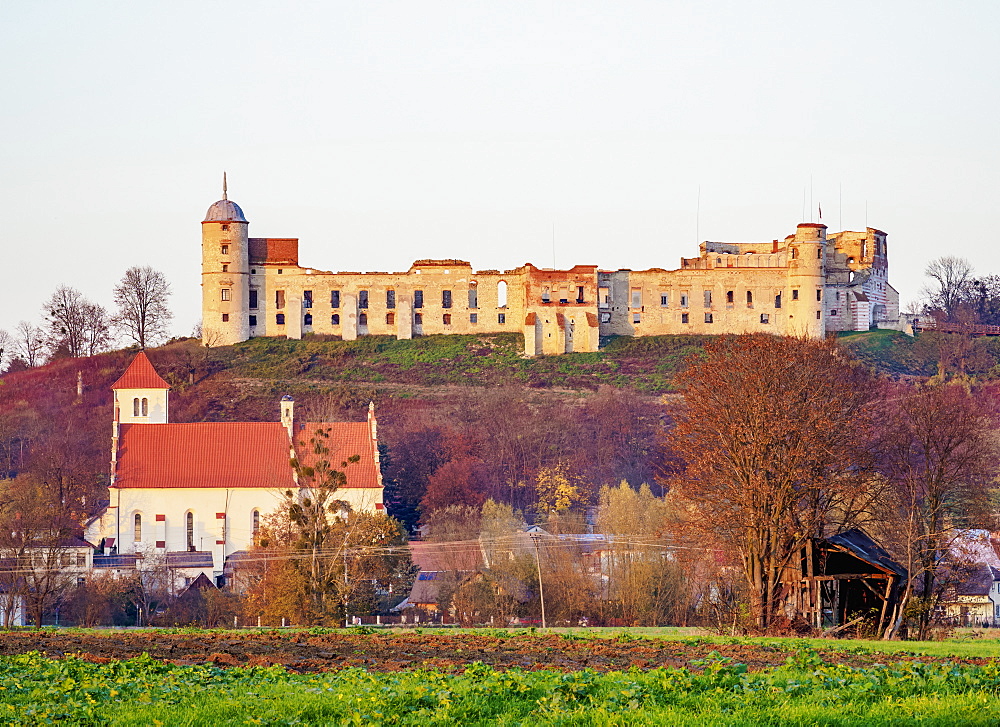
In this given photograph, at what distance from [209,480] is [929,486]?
1597 inches

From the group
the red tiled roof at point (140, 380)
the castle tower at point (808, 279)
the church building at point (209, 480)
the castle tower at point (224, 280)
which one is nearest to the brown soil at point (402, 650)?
the church building at point (209, 480)

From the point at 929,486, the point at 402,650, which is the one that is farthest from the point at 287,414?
the point at 402,650

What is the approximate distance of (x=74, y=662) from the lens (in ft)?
62.5

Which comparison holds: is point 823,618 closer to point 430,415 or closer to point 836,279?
point 430,415

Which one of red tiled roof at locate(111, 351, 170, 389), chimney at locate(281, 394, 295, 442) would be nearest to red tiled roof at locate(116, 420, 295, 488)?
chimney at locate(281, 394, 295, 442)

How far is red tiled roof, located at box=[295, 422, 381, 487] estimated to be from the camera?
224 feet

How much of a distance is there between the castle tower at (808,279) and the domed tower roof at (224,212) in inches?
1519

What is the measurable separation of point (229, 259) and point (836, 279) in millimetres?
42842

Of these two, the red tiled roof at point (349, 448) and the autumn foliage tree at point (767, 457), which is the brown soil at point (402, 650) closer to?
the autumn foliage tree at point (767, 457)

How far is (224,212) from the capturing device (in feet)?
338

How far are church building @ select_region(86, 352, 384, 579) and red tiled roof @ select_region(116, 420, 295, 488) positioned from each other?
5 cm

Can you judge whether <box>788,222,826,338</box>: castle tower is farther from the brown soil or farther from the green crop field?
the green crop field

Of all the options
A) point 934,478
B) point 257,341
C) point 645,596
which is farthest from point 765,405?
point 257,341

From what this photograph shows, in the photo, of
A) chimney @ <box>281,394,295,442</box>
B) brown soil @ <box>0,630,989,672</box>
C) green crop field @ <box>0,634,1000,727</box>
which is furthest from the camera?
chimney @ <box>281,394,295,442</box>
